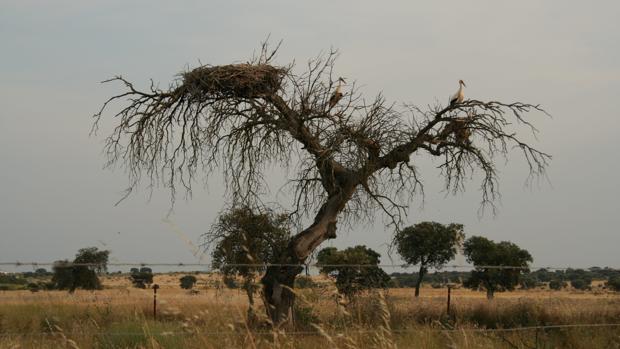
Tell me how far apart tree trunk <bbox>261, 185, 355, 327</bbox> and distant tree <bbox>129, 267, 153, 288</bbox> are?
2774 millimetres

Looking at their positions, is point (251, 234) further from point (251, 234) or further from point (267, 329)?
point (267, 329)

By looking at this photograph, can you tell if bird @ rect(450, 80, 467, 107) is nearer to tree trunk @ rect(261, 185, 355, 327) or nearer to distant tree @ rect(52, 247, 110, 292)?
tree trunk @ rect(261, 185, 355, 327)

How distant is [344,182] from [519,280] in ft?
27.8

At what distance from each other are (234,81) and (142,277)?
4480 millimetres

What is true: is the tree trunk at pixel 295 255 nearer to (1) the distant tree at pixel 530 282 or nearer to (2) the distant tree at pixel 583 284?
(1) the distant tree at pixel 530 282

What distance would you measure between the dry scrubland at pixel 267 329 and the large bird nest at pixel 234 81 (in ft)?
10.9

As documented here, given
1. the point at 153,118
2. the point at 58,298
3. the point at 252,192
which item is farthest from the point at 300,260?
the point at 58,298

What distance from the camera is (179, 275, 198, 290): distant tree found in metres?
8.77

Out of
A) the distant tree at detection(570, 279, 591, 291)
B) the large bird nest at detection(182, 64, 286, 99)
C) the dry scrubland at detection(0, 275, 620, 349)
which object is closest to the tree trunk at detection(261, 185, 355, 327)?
the dry scrubland at detection(0, 275, 620, 349)

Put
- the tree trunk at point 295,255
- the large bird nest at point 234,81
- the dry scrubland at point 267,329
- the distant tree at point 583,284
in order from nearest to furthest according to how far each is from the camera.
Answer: the dry scrubland at point 267,329, the tree trunk at point 295,255, the large bird nest at point 234,81, the distant tree at point 583,284

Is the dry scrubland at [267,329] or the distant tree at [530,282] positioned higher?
the distant tree at [530,282]

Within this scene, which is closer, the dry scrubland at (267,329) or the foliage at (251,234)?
the dry scrubland at (267,329)

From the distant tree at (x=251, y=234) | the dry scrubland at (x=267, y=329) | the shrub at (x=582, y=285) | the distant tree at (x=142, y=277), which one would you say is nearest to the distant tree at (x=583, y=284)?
the shrub at (x=582, y=285)

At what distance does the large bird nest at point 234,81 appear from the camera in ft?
40.4
